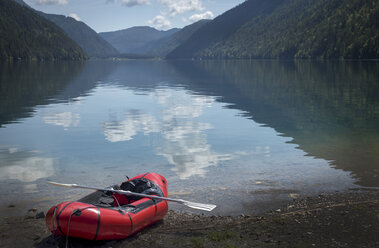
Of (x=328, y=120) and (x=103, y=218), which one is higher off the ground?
(x=103, y=218)

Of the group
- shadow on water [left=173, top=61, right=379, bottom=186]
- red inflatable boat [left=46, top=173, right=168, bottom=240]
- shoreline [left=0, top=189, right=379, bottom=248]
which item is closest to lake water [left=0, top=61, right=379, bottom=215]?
shadow on water [left=173, top=61, right=379, bottom=186]

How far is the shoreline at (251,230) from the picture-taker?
9.77m

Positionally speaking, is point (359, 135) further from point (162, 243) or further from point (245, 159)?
point (162, 243)

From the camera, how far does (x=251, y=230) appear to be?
10406mm

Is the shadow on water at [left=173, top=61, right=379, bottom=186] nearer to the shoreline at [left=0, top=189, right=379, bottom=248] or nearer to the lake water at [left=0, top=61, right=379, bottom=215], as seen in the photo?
the lake water at [left=0, top=61, right=379, bottom=215]

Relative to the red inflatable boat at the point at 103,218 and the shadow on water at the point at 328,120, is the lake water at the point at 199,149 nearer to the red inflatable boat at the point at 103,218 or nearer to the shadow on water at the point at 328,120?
the shadow on water at the point at 328,120

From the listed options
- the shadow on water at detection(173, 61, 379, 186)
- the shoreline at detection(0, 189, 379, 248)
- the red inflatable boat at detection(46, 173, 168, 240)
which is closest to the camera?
the red inflatable boat at detection(46, 173, 168, 240)

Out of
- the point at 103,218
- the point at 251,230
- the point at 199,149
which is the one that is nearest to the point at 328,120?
the point at 199,149

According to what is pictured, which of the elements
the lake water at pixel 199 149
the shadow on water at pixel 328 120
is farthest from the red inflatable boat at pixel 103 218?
the shadow on water at pixel 328 120

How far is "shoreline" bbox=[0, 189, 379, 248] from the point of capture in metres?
9.77

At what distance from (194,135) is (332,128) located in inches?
348

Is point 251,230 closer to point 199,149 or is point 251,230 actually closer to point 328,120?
point 199,149

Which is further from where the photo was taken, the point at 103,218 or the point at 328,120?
the point at 328,120

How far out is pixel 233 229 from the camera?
34.5ft
